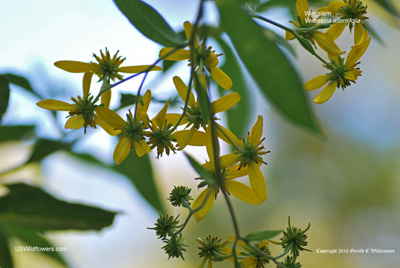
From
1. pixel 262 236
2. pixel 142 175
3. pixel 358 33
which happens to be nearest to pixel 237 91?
pixel 142 175

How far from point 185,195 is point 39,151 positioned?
31 cm

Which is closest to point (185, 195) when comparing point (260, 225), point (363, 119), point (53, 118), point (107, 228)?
point (107, 228)

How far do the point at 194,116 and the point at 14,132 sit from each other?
454 millimetres

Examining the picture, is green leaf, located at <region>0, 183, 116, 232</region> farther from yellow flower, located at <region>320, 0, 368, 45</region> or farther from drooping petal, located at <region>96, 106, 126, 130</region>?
yellow flower, located at <region>320, 0, 368, 45</region>

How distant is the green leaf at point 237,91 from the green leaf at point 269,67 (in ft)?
1.42

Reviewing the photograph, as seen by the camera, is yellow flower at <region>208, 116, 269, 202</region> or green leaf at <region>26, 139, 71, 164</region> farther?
green leaf at <region>26, 139, 71, 164</region>

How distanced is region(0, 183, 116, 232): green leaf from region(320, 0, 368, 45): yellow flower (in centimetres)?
40

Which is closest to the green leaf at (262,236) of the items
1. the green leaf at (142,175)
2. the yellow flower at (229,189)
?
the yellow flower at (229,189)

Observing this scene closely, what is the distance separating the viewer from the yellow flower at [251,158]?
0.42 metres

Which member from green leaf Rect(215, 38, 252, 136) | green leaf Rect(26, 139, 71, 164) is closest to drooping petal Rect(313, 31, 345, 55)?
green leaf Rect(215, 38, 252, 136)

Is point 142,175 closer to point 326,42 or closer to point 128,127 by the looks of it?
point 128,127

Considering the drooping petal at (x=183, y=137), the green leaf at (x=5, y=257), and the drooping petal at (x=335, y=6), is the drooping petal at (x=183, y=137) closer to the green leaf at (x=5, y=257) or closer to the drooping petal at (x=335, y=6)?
the drooping petal at (x=335, y=6)

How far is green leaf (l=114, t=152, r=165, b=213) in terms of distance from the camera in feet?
2.43

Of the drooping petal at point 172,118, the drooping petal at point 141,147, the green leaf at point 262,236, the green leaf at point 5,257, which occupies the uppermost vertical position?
the drooping petal at point 172,118
